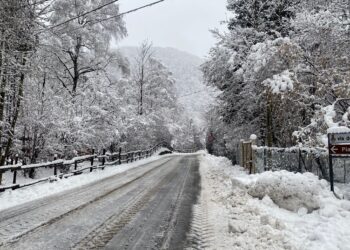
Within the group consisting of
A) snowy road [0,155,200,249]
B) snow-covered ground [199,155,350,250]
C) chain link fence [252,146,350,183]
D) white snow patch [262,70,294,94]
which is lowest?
snowy road [0,155,200,249]

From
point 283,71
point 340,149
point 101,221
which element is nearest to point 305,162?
point 340,149

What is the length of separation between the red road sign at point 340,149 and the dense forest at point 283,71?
0.88 meters

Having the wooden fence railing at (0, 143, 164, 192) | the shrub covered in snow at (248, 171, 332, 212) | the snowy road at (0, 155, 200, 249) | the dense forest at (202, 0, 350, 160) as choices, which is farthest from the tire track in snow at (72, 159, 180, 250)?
the dense forest at (202, 0, 350, 160)

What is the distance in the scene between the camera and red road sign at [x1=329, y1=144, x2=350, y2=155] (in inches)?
329

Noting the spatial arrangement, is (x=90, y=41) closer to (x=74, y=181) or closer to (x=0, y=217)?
(x=74, y=181)

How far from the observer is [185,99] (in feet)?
543

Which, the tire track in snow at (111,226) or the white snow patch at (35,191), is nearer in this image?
the tire track in snow at (111,226)

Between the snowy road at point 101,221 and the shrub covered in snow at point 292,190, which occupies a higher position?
the shrub covered in snow at point 292,190

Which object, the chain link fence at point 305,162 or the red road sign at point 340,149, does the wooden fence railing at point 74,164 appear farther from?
the red road sign at point 340,149

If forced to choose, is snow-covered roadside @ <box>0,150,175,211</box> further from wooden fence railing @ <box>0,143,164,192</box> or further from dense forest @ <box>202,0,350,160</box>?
dense forest @ <box>202,0,350,160</box>

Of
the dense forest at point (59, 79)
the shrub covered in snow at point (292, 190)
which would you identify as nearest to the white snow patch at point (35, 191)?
the dense forest at point (59, 79)

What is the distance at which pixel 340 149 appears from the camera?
8.50 metres

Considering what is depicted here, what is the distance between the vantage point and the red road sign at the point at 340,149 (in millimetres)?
8359

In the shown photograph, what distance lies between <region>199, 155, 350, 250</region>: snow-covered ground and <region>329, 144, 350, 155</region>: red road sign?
0.88 meters
